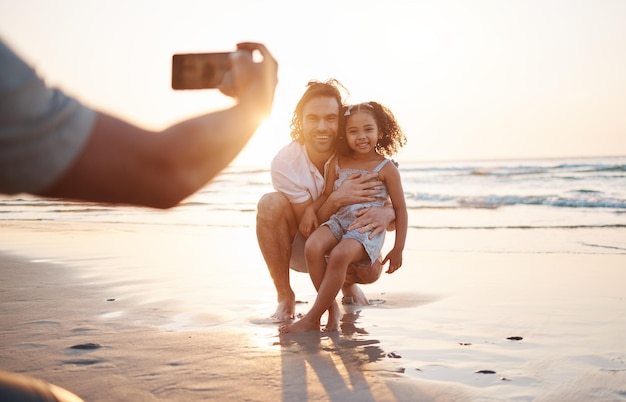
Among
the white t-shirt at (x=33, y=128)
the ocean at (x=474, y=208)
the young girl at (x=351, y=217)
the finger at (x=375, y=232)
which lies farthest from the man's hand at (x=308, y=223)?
the ocean at (x=474, y=208)

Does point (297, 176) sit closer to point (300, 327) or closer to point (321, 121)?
point (321, 121)

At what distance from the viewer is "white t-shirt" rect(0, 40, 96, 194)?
67 cm

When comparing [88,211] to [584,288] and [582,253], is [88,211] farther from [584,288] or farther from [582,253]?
[584,288]

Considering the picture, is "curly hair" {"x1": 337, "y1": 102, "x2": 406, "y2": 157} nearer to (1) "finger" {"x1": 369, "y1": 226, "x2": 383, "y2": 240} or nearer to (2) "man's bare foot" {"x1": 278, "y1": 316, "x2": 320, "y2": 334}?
(1) "finger" {"x1": 369, "y1": 226, "x2": 383, "y2": 240}

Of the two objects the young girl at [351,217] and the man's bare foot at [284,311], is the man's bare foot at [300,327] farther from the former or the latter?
the man's bare foot at [284,311]

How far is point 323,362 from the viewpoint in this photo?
3.31 m

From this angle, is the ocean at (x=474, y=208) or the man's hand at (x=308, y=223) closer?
the man's hand at (x=308, y=223)

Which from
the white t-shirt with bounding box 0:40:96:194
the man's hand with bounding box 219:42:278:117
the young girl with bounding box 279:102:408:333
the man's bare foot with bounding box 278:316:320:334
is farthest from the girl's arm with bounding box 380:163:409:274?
the white t-shirt with bounding box 0:40:96:194

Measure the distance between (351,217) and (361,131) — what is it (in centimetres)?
57

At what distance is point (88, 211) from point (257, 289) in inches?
476

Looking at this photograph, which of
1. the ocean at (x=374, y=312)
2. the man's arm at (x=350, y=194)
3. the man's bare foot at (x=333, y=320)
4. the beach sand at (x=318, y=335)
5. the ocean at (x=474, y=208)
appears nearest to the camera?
the beach sand at (x=318, y=335)

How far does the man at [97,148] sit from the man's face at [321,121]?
3617mm

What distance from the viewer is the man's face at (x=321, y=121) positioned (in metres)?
4.48

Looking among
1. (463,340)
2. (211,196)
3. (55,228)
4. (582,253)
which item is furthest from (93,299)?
(211,196)
